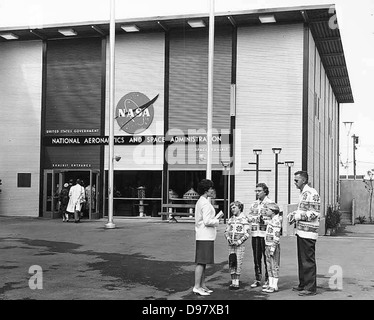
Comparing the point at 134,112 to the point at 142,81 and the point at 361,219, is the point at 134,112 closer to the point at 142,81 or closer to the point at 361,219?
the point at 142,81

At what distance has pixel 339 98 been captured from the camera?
4325cm

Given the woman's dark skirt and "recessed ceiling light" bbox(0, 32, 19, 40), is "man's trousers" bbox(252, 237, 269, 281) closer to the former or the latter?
the woman's dark skirt

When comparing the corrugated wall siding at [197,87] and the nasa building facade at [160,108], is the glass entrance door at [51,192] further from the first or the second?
the corrugated wall siding at [197,87]

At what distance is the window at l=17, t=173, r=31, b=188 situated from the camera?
27281 millimetres

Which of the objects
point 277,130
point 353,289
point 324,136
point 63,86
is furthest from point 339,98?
point 353,289

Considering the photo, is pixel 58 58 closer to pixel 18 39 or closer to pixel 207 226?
pixel 18 39

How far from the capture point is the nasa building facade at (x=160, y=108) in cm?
2472

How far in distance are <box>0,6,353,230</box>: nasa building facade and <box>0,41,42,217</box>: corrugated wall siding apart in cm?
5

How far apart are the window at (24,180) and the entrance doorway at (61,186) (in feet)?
2.79

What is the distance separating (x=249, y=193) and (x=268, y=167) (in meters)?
1.36

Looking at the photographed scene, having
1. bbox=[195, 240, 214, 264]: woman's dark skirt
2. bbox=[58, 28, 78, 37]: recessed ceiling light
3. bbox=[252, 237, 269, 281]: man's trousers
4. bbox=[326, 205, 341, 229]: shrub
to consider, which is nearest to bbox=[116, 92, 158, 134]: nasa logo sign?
bbox=[58, 28, 78, 37]: recessed ceiling light

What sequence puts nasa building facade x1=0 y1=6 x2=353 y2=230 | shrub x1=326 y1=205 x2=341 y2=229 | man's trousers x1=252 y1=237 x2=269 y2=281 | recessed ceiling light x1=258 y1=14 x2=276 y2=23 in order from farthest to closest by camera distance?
shrub x1=326 y1=205 x2=341 y2=229, nasa building facade x1=0 y1=6 x2=353 y2=230, recessed ceiling light x1=258 y1=14 x2=276 y2=23, man's trousers x1=252 y1=237 x2=269 y2=281

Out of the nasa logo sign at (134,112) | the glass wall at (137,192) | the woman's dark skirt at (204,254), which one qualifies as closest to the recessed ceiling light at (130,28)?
the nasa logo sign at (134,112)

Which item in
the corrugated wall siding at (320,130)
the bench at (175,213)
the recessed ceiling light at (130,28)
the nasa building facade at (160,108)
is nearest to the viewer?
the bench at (175,213)
